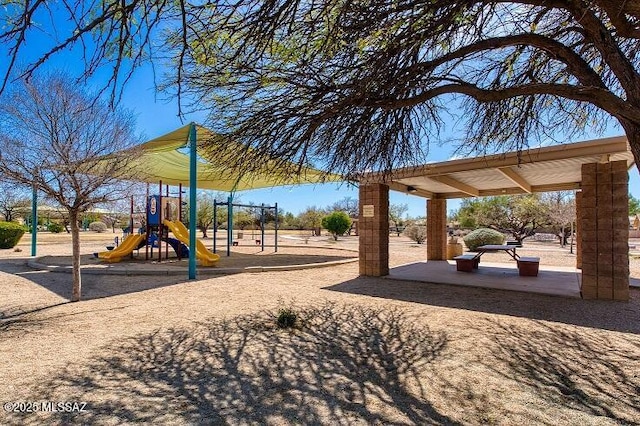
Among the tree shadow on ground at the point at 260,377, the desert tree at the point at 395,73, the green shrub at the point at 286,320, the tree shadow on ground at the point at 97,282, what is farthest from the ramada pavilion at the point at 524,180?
the tree shadow on ground at the point at 260,377

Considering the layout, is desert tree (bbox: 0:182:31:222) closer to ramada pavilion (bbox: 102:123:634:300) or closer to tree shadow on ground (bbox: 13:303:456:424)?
ramada pavilion (bbox: 102:123:634:300)

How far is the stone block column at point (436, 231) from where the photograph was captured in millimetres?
Answer: 14070

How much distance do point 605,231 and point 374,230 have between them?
4.85 meters

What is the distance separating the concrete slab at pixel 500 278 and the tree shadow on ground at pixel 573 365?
2.99 meters

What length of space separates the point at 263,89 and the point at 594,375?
14.3ft

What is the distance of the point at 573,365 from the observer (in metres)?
3.68

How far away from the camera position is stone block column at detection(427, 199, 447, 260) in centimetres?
1407

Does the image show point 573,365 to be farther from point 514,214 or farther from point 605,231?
point 514,214

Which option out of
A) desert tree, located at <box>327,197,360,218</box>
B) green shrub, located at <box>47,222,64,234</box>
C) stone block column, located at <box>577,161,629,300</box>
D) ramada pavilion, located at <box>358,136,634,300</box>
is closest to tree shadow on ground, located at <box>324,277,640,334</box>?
stone block column, located at <box>577,161,629,300</box>

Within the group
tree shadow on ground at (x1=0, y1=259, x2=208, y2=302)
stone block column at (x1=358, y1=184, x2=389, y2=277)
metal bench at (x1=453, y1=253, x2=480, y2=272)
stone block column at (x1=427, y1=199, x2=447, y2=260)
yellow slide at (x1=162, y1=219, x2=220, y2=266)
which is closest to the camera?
tree shadow on ground at (x1=0, y1=259, x2=208, y2=302)

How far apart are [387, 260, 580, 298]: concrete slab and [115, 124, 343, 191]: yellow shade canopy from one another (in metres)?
3.68

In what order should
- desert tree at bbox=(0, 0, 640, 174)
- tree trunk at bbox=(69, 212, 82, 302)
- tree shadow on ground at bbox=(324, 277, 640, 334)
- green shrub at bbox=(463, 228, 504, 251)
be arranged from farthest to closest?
green shrub at bbox=(463, 228, 504, 251), tree trunk at bbox=(69, 212, 82, 302), tree shadow on ground at bbox=(324, 277, 640, 334), desert tree at bbox=(0, 0, 640, 174)

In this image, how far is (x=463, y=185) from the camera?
11766 mm

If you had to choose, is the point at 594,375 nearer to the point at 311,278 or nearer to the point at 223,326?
the point at 223,326
